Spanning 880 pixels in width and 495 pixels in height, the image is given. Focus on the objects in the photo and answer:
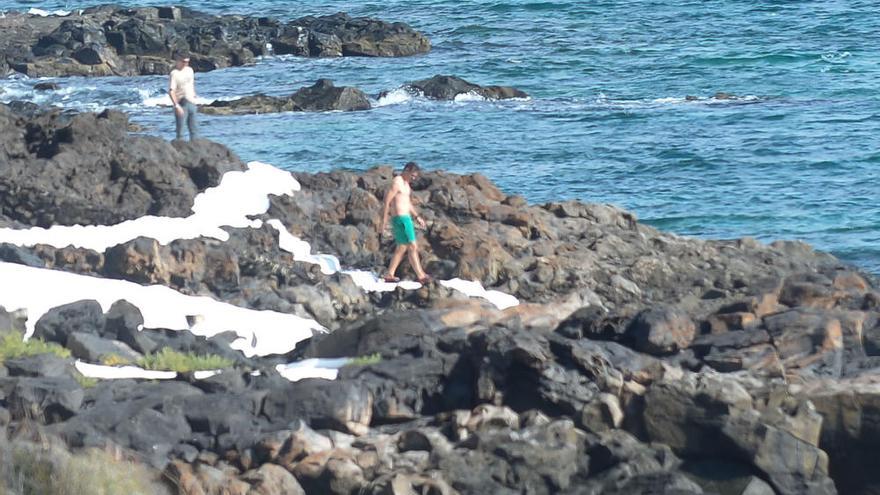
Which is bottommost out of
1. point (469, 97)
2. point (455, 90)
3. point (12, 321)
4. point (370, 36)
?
point (370, 36)

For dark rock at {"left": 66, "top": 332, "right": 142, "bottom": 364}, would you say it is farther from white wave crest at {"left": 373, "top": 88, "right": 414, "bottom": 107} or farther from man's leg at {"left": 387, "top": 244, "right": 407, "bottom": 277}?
white wave crest at {"left": 373, "top": 88, "right": 414, "bottom": 107}

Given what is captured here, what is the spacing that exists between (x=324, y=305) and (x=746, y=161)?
15508mm

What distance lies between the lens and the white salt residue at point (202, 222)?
59.9 ft

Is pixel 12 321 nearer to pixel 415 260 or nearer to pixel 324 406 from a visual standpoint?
pixel 324 406

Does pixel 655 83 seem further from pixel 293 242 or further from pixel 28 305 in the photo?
pixel 28 305

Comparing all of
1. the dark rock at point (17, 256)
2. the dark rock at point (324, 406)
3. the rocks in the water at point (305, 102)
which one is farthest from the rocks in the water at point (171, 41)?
the dark rock at point (324, 406)

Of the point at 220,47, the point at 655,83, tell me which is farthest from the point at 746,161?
the point at 220,47

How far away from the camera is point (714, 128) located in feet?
112

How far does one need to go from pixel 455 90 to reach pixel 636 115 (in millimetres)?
5021

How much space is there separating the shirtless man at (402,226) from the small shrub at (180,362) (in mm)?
4477

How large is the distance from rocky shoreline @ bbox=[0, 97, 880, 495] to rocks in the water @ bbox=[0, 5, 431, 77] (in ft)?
79.8

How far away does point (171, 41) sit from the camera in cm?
4650

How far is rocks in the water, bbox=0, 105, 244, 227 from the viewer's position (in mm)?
18928

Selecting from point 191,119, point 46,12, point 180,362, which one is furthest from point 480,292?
point 46,12
